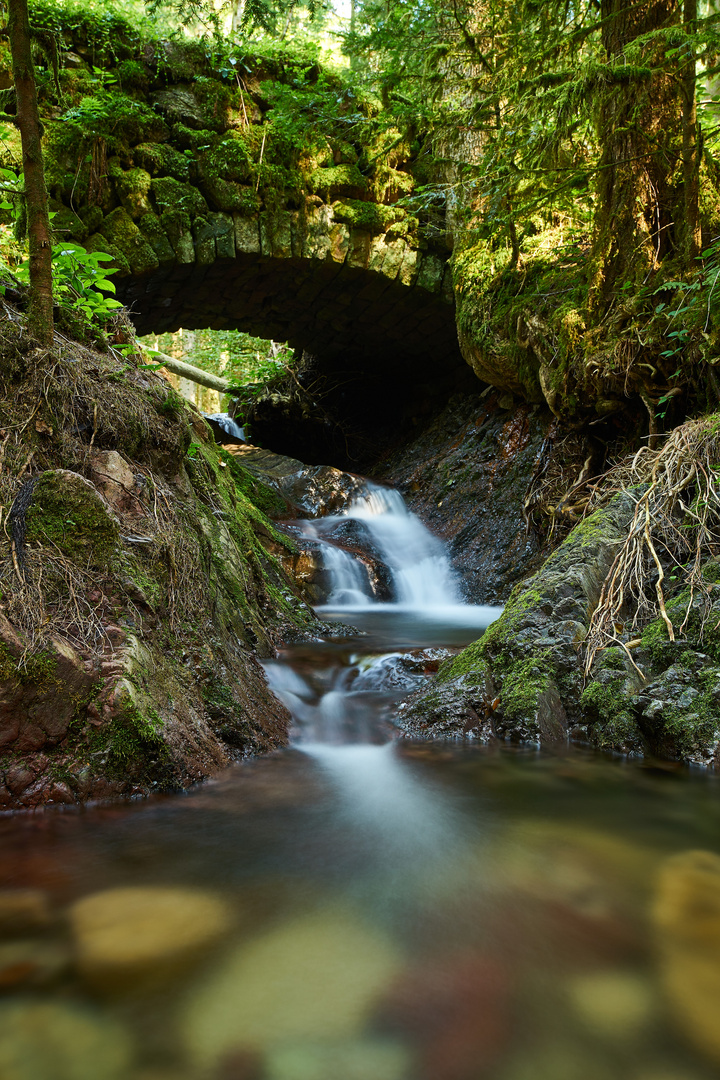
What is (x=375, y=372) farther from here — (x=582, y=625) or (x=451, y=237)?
(x=582, y=625)

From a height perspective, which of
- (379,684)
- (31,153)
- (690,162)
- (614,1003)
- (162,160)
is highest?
(162,160)

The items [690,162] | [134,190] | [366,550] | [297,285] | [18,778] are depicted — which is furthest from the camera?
[297,285]

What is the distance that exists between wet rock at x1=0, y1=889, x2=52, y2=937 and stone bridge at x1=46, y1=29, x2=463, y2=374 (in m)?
6.84

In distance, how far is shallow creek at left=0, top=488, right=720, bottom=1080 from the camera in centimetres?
117

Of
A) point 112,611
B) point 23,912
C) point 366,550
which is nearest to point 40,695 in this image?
point 112,611

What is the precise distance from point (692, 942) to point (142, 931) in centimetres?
126

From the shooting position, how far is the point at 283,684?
3.52 meters

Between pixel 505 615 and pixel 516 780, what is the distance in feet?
3.91

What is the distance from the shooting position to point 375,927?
1.56 m

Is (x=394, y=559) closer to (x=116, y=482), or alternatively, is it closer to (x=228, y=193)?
(x=228, y=193)

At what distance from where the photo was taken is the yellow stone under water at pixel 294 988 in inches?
47.5

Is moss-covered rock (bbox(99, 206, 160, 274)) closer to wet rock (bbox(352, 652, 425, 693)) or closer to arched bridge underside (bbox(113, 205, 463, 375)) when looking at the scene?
arched bridge underside (bbox(113, 205, 463, 375))

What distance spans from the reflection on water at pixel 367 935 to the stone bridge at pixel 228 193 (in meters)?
6.76

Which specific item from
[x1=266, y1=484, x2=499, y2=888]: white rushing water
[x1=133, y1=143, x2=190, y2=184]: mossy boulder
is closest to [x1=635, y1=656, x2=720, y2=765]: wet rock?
[x1=266, y1=484, x2=499, y2=888]: white rushing water
